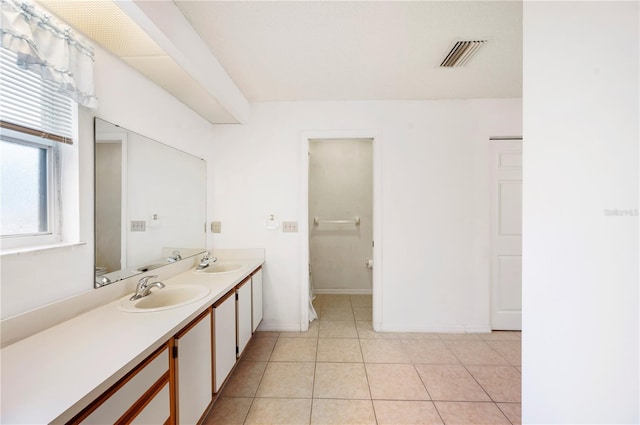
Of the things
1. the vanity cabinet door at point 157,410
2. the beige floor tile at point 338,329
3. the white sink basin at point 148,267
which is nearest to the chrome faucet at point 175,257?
the white sink basin at point 148,267

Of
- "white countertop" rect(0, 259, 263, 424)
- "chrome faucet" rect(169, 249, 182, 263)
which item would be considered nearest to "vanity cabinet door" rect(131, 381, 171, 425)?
"white countertop" rect(0, 259, 263, 424)

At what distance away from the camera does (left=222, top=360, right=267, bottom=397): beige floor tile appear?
1.72m

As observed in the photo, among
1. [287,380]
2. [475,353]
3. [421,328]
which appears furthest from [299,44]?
[475,353]

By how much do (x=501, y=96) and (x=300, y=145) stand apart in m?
2.14

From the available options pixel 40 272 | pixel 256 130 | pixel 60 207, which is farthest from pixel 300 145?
pixel 40 272

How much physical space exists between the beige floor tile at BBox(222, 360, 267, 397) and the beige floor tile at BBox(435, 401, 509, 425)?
4.21ft

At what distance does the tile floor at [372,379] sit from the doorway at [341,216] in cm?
127

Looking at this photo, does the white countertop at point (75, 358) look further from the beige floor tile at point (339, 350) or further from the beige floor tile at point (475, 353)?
the beige floor tile at point (475, 353)

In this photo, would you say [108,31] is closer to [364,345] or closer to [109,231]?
[109,231]

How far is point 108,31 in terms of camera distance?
1179mm

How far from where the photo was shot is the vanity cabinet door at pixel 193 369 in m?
1.11

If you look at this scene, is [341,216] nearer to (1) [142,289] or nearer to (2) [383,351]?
(2) [383,351]

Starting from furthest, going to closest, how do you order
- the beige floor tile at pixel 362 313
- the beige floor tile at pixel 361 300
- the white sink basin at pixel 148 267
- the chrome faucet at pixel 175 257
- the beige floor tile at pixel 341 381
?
the beige floor tile at pixel 361 300 → the beige floor tile at pixel 362 313 → the chrome faucet at pixel 175 257 → the beige floor tile at pixel 341 381 → the white sink basin at pixel 148 267

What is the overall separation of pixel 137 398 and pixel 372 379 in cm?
158
